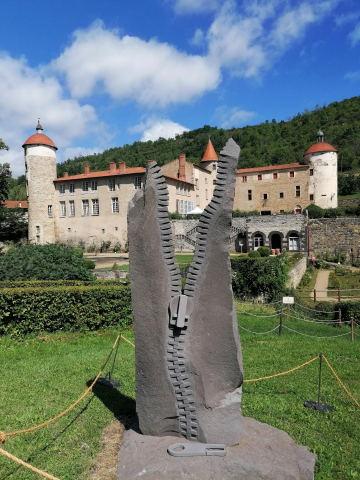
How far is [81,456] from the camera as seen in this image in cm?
378

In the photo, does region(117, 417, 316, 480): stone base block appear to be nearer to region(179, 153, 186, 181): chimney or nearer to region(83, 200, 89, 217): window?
region(83, 200, 89, 217): window

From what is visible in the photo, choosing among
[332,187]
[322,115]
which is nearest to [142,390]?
[332,187]

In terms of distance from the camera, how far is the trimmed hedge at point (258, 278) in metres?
15.5

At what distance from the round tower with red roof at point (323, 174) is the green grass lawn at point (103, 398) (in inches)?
1286

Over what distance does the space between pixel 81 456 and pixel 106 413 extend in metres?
1.04

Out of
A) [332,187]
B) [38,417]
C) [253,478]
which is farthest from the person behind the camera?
[332,187]

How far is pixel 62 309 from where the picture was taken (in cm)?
926

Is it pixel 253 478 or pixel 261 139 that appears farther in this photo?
pixel 261 139

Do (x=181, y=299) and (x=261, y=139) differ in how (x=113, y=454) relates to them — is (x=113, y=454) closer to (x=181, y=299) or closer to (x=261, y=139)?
(x=181, y=299)

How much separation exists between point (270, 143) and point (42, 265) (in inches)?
2394

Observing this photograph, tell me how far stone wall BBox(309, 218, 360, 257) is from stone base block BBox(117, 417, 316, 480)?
2964 centimetres

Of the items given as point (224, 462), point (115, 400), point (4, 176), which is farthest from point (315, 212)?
point (224, 462)

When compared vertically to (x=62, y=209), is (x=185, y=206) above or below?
below

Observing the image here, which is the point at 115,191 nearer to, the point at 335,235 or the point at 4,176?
the point at 4,176
